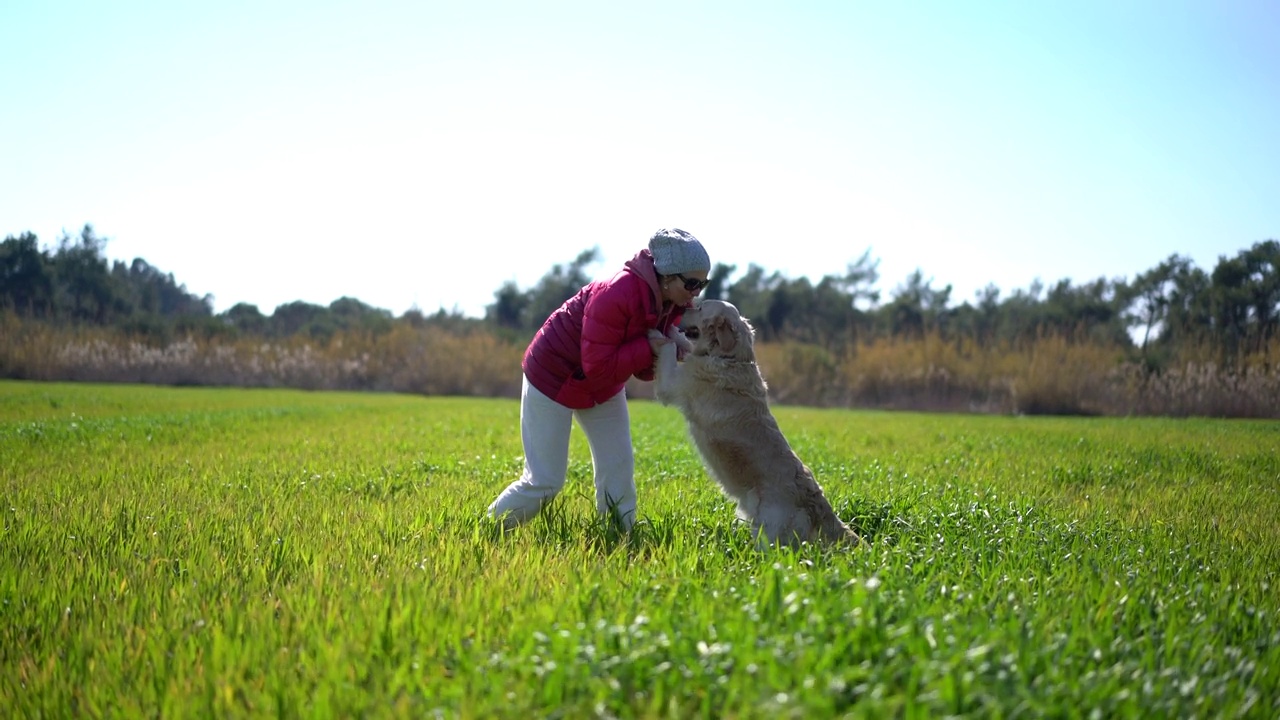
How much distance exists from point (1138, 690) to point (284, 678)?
9.58 ft

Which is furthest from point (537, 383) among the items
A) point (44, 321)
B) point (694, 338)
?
point (44, 321)

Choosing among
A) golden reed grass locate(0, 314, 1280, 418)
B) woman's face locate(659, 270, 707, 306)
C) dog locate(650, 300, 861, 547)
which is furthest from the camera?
golden reed grass locate(0, 314, 1280, 418)

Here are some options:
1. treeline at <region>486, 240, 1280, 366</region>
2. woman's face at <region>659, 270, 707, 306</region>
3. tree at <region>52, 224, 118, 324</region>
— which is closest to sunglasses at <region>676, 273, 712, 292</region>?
woman's face at <region>659, 270, 707, 306</region>

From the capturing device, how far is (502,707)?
2463 millimetres

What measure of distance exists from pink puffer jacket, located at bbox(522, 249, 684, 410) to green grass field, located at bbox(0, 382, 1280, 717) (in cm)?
96

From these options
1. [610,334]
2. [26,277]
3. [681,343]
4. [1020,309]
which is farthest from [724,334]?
[1020,309]

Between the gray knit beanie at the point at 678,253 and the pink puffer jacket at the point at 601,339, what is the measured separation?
0.39ft

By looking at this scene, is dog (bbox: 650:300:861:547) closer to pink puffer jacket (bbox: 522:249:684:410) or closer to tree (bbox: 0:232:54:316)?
pink puffer jacket (bbox: 522:249:684:410)

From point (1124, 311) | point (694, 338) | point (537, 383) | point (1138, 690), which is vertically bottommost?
point (1138, 690)

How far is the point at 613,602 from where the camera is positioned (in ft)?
11.4

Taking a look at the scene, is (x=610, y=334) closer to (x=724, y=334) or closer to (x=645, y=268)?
(x=645, y=268)

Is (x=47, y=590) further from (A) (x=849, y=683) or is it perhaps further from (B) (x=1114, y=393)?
(B) (x=1114, y=393)

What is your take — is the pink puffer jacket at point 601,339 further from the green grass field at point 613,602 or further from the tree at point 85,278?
the tree at point 85,278

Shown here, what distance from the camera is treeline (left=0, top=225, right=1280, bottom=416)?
22219 millimetres
